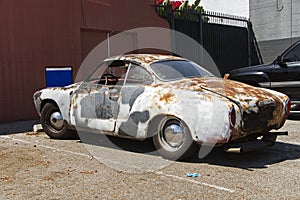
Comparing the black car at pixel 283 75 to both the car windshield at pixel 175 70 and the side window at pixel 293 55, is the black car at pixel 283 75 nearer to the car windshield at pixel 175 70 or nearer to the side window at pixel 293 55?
the side window at pixel 293 55

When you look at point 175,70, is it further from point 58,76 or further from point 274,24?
point 274,24

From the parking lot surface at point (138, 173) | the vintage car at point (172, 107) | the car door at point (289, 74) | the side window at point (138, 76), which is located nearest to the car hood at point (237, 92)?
the vintage car at point (172, 107)

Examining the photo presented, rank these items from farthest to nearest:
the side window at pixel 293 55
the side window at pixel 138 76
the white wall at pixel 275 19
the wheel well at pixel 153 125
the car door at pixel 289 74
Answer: the white wall at pixel 275 19, the side window at pixel 293 55, the car door at pixel 289 74, the side window at pixel 138 76, the wheel well at pixel 153 125

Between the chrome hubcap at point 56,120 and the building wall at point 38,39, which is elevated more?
the building wall at point 38,39

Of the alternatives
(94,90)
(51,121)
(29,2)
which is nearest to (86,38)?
(29,2)

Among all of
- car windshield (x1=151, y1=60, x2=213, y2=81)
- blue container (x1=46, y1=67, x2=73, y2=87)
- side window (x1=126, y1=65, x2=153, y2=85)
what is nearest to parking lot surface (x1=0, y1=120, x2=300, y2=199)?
side window (x1=126, y1=65, x2=153, y2=85)

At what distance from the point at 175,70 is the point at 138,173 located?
78.8 inches

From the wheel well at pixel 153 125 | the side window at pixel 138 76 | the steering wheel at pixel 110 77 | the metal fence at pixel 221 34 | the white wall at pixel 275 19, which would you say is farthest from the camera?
the white wall at pixel 275 19

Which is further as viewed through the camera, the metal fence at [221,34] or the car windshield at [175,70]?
the metal fence at [221,34]

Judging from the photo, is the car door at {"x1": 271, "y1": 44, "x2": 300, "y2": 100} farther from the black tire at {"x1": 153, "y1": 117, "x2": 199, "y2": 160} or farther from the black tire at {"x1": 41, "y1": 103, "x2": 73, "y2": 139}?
the black tire at {"x1": 41, "y1": 103, "x2": 73, "y2": 139}

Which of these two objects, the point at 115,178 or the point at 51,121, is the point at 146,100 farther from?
the point at 51,121

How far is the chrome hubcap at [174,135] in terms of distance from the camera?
19.0 feet

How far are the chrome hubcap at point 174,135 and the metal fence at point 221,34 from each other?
927 cm

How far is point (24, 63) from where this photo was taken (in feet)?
35.0
